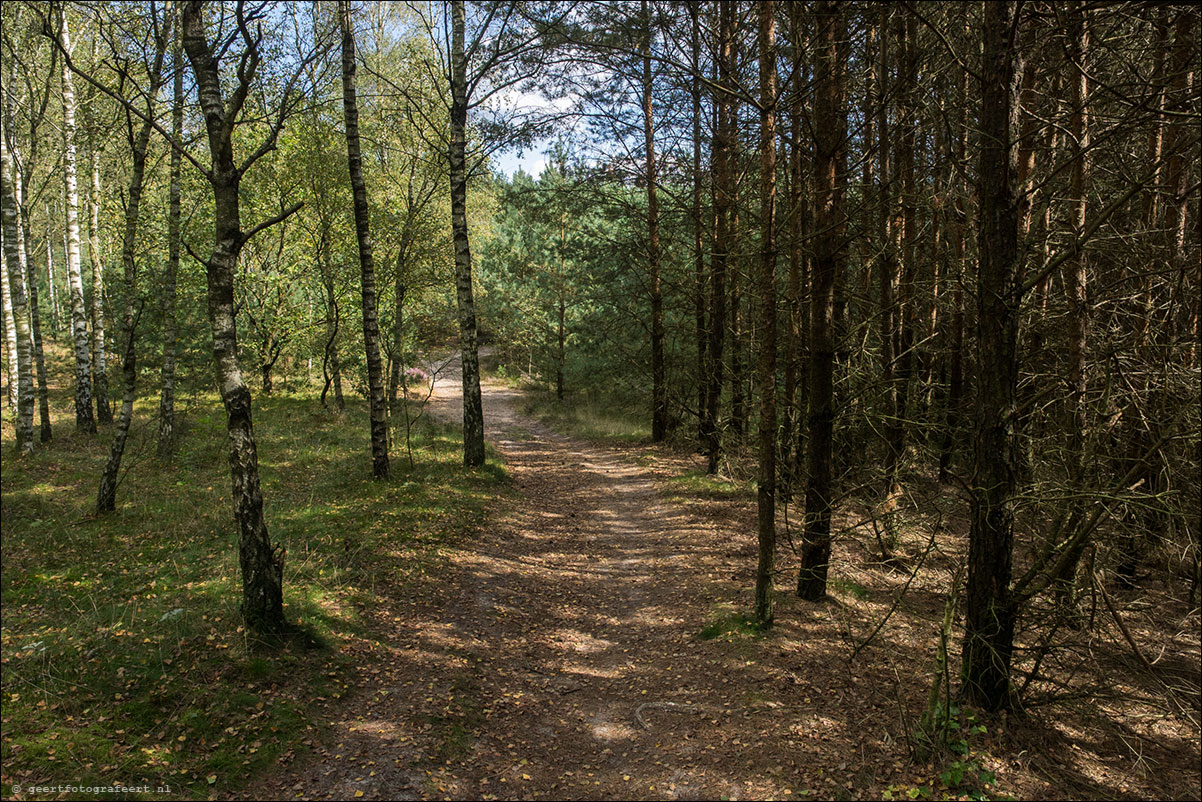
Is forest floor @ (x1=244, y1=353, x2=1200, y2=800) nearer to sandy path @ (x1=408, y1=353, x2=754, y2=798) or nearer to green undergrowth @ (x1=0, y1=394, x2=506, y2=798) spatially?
sandy path @ (x1=408, y1=353, x2=754, y2=798)

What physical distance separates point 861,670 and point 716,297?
30.2 ft

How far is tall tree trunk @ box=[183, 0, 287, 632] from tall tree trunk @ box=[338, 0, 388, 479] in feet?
17.2

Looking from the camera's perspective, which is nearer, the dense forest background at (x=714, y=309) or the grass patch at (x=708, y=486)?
the dense forest background at (x=714, y=309)

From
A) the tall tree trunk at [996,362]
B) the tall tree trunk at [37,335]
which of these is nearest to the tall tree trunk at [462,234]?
the tall tree trunk at [996,362]

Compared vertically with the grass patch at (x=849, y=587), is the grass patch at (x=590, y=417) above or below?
above

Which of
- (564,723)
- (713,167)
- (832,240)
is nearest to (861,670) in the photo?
(564,723)

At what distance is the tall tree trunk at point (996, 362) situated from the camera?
4574mm

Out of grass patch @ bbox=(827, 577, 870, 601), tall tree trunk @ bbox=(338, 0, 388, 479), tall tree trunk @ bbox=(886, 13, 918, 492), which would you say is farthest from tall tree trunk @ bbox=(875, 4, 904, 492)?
tall tree trunk @ bbox=(338, 0, 388, 479)

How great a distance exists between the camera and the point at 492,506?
11570 millimetres

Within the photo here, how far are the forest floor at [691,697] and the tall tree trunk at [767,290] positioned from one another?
3.82 feet

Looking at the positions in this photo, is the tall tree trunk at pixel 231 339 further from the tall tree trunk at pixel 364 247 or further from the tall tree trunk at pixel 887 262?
the tall tree trunk at pixel 887 262

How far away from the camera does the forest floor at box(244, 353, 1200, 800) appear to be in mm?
4512

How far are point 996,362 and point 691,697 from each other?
13.0ft

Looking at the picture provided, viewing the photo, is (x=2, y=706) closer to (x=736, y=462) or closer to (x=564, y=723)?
(x=564, y=723)
